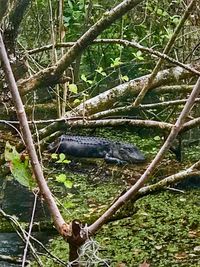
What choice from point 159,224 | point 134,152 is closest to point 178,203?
point 159,224

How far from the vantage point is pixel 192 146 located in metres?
6.71

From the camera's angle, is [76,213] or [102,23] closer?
[102,23]

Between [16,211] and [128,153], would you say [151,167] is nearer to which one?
[16,211]

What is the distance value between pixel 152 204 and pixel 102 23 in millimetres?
2541

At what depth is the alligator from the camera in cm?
627

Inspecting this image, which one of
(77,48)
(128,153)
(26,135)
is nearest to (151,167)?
(26,135)

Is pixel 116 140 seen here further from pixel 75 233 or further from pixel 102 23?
pixel 75 233

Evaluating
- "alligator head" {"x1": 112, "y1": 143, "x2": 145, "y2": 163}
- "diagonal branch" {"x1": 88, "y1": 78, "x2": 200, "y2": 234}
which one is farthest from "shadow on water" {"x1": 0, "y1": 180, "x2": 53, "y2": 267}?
"diagonal branch" {"x1": 88, "y1": 78, "x2": 200, "y2": 234}

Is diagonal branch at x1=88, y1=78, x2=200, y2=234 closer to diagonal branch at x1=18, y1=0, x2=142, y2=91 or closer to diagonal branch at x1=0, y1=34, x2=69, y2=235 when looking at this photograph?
diagonal branch at x1=0, y1=34, x2=69, y2=235

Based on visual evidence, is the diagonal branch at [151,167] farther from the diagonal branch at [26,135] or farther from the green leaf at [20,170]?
the green leaf at [20,170]

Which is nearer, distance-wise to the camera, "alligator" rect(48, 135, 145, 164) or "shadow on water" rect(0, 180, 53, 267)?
"shadow on water" rect(0, 180, 53, 267)

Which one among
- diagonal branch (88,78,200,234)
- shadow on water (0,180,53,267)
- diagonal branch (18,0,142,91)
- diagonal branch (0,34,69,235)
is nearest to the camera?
diagonal branch (0,34,69,235)

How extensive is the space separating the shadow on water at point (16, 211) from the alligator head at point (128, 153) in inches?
51.2

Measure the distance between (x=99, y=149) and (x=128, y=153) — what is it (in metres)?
A: 0.50
